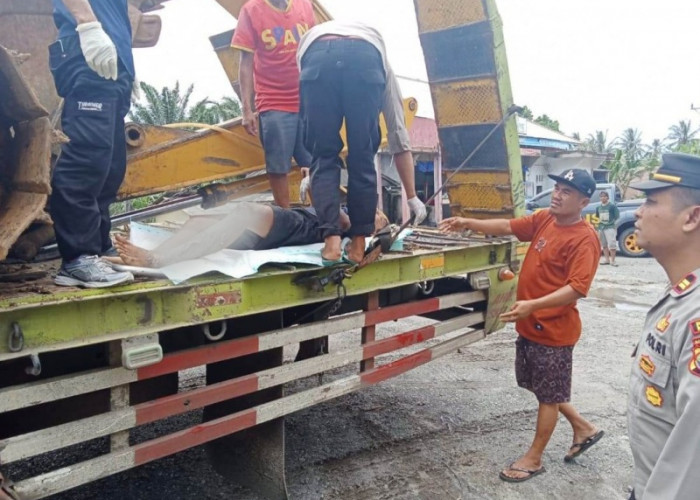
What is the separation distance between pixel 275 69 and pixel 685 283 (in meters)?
2.90

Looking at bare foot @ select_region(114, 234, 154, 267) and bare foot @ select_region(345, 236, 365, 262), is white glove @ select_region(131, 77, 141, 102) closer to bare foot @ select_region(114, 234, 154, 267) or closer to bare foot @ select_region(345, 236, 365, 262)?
bare foot @ select_region(114, 234, 154, 267)

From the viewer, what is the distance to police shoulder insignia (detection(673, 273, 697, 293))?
152 centimetres

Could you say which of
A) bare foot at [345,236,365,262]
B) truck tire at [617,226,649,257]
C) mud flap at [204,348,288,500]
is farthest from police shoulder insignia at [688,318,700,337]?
truck tire at [617,226,649,257]

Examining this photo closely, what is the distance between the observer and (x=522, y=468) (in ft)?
11.0

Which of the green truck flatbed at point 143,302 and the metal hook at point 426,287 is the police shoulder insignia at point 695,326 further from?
the metal hook at point 426,287

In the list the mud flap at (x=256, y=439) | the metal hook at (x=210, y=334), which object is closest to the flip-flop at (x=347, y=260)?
the mud flap at (x=256, y=439)

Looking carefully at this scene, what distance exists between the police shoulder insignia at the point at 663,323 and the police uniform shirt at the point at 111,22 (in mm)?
2343

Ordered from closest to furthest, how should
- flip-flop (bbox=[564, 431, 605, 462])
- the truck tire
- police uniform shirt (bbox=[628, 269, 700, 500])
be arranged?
1. police uniform shirt (bbox=[628, 269, 700, 500])
2. flip-flop (bbox=[564, 431, 605, 462])
3. the truck tire

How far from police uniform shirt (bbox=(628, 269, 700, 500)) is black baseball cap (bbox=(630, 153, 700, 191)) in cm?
26

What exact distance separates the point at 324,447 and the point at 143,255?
1900mm

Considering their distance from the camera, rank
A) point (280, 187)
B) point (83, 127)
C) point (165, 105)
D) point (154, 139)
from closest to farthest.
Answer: point (83, 127), point (154, 139), point (280, 187), point (165, 105)

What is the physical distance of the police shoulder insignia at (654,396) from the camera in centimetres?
151

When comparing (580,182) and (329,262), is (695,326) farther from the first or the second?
(580,182)

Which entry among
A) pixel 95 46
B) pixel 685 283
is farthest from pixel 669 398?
pixel 95 46
